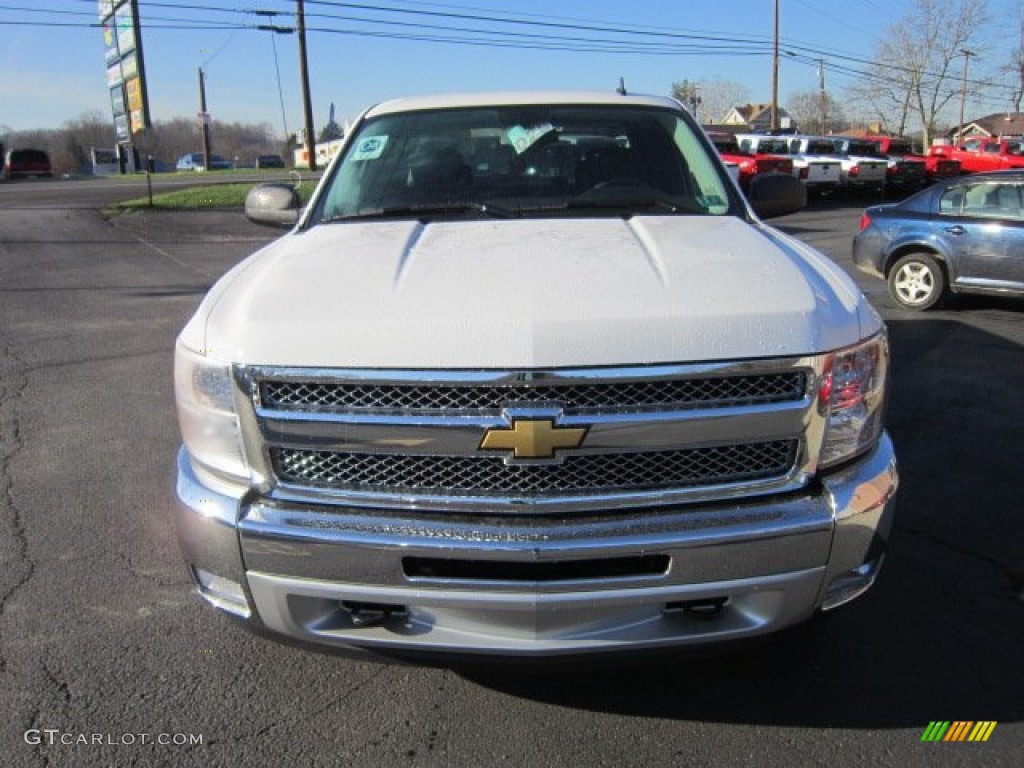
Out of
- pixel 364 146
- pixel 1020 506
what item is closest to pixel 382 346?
pixel 364 146

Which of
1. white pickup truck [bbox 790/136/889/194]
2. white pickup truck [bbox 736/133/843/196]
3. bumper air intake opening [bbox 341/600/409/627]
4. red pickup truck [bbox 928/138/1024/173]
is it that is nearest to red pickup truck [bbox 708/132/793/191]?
white pickup truck [bbox 736/133/843/196]

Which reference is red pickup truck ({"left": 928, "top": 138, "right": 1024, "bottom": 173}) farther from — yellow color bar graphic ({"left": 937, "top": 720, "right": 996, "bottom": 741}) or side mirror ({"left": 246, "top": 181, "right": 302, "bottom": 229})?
yellow color bar graphic ({"left": 937, "top": 720, "right": 996, "bottom": 741})

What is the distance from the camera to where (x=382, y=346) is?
2.19 metres

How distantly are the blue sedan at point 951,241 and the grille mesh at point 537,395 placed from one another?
7828 mm

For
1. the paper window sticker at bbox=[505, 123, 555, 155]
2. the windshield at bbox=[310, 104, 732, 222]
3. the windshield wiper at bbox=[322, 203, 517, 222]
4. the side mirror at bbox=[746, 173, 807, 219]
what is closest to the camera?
the windshield wiper at bbox=[322, 203, 517, 222]

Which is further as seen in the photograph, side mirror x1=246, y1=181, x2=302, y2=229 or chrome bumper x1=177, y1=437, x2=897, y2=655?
side mirror x1=246, y1=181, x2=302, y2=229

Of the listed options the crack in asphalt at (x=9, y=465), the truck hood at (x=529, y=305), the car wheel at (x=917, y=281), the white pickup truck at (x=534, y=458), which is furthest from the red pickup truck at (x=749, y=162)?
the white pickup truck at (x=534, y=458)

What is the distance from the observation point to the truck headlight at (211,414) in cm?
232

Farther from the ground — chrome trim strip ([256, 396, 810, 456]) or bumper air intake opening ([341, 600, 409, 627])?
chrome trim strip ([256, 396, 810, 456])

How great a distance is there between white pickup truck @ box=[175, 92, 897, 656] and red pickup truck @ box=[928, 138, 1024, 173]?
2899 cm

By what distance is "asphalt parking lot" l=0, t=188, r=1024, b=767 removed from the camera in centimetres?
251

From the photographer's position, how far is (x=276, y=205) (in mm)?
4156

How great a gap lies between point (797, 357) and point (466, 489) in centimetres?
94

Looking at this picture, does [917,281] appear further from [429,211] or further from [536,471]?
[536,471]
